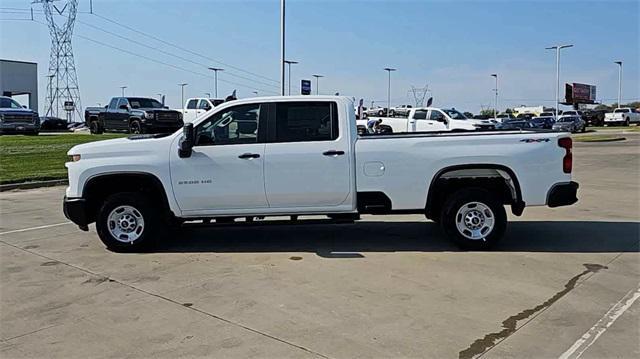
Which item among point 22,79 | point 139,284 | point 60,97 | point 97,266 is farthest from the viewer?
point 60,97

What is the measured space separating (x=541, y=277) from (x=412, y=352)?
8.40 feet

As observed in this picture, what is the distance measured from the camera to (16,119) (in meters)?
26.8

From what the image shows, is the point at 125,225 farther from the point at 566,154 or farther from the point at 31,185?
the point at 31,185

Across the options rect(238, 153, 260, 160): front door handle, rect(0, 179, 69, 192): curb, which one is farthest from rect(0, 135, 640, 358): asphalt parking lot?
rect(0, 179, 69, 192): curb

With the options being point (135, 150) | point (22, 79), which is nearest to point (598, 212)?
point (135, 150)

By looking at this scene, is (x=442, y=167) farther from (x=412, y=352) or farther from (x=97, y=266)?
(x=97, y=266)

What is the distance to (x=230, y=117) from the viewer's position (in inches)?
289

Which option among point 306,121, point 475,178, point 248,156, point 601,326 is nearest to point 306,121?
point 306,121

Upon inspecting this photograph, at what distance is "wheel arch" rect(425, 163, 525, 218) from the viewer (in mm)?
7137

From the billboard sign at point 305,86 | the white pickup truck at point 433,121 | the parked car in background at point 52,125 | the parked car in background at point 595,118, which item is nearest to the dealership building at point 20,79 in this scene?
the parked car in background at point 52,125

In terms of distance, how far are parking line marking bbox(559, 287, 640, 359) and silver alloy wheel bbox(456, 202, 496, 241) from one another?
6.27 ft

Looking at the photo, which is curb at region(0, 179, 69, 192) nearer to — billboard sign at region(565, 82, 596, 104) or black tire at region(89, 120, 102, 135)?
black tire at region(89, 120, 102, 135)

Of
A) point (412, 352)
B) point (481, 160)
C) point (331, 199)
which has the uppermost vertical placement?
point (481, 160)

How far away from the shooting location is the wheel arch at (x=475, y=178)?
23.4 ft
